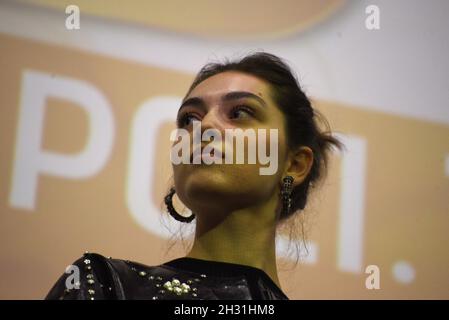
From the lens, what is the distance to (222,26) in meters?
2.34

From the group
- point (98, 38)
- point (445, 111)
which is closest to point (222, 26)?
point (98, 38)

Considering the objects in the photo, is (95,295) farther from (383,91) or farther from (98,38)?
A: (383,91)

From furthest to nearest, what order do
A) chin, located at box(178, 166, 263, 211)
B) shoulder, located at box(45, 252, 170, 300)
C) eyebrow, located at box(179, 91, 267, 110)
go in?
1. eyebrow, located at box(179, 91, 267, 110)
2. chin, located at box(178, 166, 263, 211)
3. shoulder, located at box(45, 252, 170, 300)

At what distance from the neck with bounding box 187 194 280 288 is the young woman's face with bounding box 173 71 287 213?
3 centimetres

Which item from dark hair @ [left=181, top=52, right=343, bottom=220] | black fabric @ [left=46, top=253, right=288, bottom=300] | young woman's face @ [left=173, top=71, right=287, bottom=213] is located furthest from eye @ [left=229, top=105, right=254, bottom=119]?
black fabric @ [left=46, top=253, right=288, bottom=300]

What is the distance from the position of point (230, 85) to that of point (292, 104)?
0.56ft

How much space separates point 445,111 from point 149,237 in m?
0.95

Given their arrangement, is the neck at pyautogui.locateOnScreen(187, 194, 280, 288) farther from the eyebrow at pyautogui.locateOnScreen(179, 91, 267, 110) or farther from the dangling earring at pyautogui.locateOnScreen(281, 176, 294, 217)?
the eyebrow at pyautogui.locateOnScreen(179, 91, 267, 110)

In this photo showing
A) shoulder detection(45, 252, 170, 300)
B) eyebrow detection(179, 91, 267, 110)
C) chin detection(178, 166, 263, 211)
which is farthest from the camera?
eyebrow detection(179, 91, 267, 110)

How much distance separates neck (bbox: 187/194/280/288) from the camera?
72.9 inches

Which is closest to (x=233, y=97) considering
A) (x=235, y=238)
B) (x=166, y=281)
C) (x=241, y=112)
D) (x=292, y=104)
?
(x=241, y=112)

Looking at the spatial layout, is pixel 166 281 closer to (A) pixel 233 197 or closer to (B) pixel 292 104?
(A) pixel 233 197

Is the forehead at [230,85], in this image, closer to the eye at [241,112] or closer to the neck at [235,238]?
the eye at [241,112]

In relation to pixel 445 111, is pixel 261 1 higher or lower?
higher
